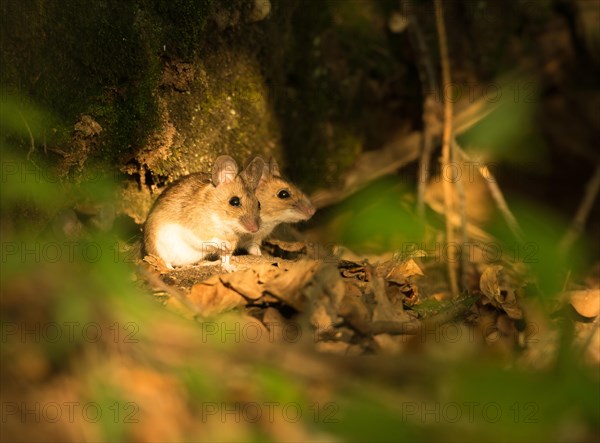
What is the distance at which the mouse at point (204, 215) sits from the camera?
5109 mm

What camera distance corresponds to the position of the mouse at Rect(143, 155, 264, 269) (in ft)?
16.8

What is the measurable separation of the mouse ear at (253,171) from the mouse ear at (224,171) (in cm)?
13

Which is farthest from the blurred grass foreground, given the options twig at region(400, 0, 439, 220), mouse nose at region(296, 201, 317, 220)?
twig at region(400, 0, 439, 220)

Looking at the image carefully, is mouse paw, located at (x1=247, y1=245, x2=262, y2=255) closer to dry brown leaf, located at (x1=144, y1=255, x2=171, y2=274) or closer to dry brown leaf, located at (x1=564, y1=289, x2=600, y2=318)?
dry brown leaf, located at (x1=144, y1=255, x2=171, y2=274)

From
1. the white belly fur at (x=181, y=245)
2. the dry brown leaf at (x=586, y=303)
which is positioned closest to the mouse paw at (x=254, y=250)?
the white belly fur at (x=181, y=245)

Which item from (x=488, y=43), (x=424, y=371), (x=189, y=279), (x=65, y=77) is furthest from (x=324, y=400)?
(x=488, y=43)

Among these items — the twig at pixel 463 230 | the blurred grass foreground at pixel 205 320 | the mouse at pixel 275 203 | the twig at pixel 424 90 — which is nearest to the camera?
the blurred grass foreground at pixel 205 320

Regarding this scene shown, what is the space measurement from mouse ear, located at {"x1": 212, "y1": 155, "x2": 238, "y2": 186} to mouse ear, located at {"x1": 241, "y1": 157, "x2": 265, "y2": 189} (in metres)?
0.13

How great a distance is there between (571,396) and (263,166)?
395cm

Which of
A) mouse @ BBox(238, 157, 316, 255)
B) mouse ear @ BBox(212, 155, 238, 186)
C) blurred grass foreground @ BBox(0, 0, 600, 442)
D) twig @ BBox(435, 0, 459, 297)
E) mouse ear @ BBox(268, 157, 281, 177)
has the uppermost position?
twig @ BBox(435, 0, 459, 297)

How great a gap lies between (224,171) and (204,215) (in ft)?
1.18

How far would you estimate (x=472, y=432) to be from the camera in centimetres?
200

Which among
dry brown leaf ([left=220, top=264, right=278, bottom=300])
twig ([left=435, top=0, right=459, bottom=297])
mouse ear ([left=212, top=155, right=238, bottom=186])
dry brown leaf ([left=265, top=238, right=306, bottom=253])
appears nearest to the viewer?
dry brown leaf ([left=220, top=264, right=278, bottom=300])

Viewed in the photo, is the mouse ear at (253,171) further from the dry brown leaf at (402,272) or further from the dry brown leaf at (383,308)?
the dry brown leaf at (383,308)
